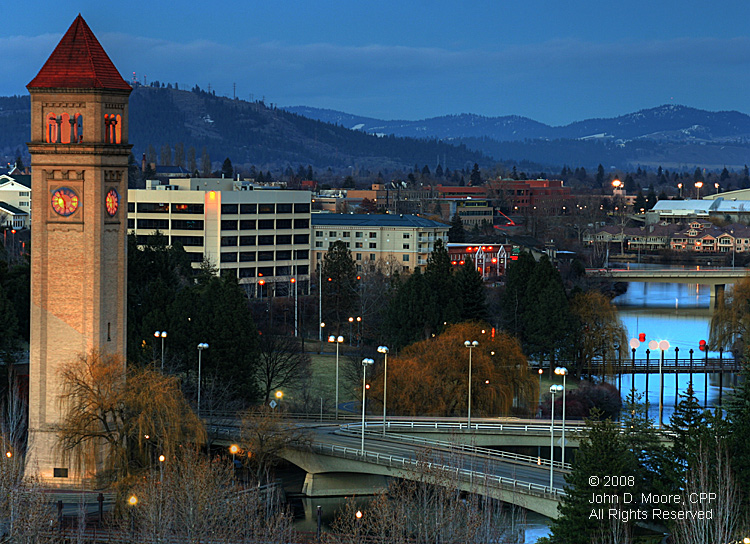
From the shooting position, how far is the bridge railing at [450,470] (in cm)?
4984

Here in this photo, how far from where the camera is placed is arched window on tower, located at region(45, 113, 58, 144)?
53719 mm

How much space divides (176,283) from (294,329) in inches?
734

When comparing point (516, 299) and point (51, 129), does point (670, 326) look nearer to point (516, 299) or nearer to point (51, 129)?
point (516, 299)

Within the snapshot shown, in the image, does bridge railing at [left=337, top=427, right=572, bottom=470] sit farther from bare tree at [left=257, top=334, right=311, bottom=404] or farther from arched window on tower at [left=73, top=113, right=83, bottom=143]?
arched window on tower at [left=73, top=113, right=83, bottom=143]

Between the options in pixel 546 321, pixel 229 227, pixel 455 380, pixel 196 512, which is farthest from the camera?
pixel 229 227

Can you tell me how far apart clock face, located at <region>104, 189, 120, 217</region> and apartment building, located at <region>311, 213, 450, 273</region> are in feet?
317

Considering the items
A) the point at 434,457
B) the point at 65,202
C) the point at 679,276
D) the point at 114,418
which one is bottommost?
the point at 434,457

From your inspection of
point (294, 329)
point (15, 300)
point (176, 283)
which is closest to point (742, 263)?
point (294, 329)

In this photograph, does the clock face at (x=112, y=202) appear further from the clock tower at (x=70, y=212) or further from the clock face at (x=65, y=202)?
the clock face at (x=65, y=202)

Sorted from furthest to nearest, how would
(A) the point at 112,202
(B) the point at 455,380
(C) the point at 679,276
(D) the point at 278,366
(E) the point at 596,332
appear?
(C) the point at 679,276
(E) the point at 596,332
(D) the point at 278,366
(B) the point at 455,380
(A) the point at 112,202

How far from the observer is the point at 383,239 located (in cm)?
15550

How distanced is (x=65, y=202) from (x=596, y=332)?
51714mm

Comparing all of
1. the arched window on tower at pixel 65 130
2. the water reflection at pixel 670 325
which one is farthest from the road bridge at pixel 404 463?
the water reflection at pixel 670 325

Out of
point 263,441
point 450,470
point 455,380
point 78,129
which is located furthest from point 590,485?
point 455,380
